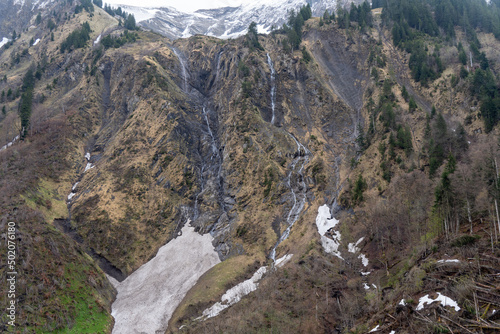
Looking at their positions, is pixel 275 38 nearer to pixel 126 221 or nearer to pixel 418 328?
pixel 126 221

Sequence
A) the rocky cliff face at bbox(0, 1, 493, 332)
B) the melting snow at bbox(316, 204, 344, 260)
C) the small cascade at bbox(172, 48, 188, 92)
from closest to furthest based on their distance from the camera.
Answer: the rocky cliff face at bbox(0, 1, 493, 332)
the melting snow at bbox(316, 204, 344, 260)
the small cascade at bbox(172, 48, 188, 92)

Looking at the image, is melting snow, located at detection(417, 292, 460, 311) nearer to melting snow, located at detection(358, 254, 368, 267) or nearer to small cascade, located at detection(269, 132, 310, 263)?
melting snow, located at detection(358, 254, 368, 267)

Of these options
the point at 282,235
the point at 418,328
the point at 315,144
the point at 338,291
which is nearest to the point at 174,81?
the point at 315,144

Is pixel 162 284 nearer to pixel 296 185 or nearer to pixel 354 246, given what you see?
pixel 354 246

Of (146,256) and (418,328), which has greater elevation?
(418,328)

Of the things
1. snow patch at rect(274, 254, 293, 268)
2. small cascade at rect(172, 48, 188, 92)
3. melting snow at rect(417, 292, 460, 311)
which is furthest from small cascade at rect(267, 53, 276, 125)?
melting snow at rect(417, 292, 460, 311)

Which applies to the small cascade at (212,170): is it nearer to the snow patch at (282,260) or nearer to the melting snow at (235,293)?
the snow patch at (282,260)

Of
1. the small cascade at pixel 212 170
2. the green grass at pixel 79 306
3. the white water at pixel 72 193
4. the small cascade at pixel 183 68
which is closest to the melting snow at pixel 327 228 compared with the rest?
the small cascade at pixel 212 170
